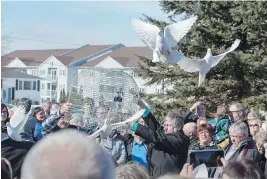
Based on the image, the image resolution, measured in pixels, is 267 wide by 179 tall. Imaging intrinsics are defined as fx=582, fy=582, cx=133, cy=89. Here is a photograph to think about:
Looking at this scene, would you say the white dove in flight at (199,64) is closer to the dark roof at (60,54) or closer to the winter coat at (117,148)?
the winter coat at (117,148)

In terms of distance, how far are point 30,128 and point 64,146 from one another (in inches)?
257

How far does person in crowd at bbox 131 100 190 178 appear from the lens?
5.56m

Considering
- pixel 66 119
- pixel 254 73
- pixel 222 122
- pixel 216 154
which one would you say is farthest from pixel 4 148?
pixel 254 73

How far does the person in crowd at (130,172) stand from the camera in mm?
2754

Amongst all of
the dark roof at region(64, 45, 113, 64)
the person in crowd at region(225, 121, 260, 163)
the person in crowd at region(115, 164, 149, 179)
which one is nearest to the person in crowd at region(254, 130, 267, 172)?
the person in crowd at region(225, 121, 260, 163)

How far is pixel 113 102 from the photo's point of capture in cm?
627

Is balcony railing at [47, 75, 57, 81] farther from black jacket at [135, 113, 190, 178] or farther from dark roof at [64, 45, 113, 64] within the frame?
black jacket at [135, 113, 190, 178]

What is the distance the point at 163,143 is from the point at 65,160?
159 inches

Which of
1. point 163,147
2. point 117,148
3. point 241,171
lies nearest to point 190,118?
point 117,148

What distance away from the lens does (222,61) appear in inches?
679

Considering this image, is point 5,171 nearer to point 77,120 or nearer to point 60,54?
point 77,120

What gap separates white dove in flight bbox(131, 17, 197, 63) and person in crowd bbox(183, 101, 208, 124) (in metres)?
1.04

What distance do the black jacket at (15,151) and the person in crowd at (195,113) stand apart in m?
3.11

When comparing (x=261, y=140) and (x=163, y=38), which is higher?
(x=163, y=38)
